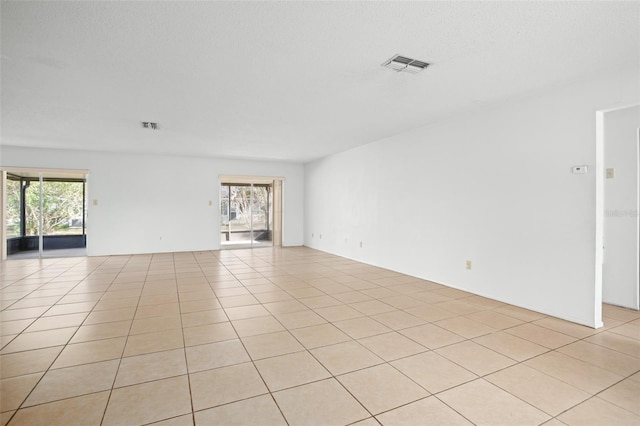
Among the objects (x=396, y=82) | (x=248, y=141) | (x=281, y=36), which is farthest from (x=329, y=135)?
(x=281, y=36)

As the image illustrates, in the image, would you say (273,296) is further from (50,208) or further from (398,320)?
(50,208)

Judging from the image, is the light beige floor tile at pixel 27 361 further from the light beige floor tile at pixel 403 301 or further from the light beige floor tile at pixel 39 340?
the light beige floor tile at pixel 403 301

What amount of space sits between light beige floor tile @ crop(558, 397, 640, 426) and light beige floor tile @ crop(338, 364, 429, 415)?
0.80 m

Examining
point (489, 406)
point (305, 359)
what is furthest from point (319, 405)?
point (489, 406)

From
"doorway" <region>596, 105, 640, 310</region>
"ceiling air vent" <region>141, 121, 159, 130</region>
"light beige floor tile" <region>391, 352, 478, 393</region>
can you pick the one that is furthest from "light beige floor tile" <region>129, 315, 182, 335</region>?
"doorway" <region>596, 105, 640, 310</region>

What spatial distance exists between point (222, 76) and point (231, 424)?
3.01 m

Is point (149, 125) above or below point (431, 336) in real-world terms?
above

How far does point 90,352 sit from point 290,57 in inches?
120

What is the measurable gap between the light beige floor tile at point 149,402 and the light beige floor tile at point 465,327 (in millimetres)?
2440

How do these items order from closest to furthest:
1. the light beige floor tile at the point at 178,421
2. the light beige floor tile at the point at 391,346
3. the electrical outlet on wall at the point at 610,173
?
the light beige floor tile at the point at 178,421, the light beige floor tile at the point at 391,346, the electrical outlet on wall at the point at 610,173

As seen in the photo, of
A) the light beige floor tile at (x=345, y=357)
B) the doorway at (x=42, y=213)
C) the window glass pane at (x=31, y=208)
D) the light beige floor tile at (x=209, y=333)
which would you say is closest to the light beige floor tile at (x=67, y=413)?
the light beige floor tile at (x=209, y=333)

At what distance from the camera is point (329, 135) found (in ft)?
19.5

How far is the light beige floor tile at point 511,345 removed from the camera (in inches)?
103

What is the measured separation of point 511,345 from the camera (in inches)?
110
